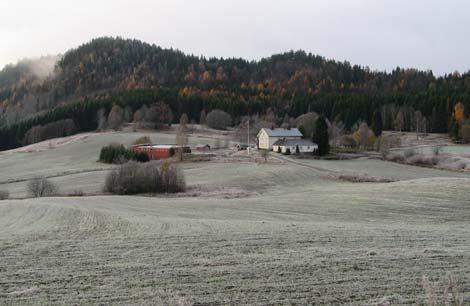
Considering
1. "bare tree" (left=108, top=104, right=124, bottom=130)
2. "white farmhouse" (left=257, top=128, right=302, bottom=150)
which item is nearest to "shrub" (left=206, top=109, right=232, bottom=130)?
"bare tree" (left=108, top=104, right=124, bottom=130)

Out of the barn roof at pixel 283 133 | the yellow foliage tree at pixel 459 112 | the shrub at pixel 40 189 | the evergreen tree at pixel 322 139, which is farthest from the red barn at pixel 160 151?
the yellow foliage tree at pixel 459 112

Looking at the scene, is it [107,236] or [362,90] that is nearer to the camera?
[107,236]

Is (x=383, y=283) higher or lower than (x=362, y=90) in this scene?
lower

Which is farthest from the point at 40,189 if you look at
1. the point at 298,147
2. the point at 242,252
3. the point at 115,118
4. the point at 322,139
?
the point at 115,118

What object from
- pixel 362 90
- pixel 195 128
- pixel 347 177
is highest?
pixel 362 90

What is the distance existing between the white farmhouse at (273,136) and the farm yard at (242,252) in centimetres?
6213

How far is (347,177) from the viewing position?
190 ft

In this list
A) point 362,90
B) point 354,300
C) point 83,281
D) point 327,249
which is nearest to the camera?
point 354,300

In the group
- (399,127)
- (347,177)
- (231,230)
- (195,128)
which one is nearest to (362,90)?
(399,127)

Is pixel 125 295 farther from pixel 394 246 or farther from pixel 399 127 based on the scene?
pixel 399 127

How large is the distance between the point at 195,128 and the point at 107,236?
119 meters

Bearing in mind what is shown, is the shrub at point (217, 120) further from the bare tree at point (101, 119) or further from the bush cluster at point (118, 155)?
the bush cluster at point (118, 155)

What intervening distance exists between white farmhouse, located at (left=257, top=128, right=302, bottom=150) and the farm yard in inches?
2446

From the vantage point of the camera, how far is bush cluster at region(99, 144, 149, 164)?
81.8 meters
